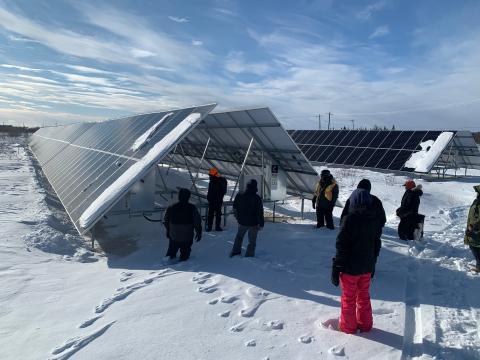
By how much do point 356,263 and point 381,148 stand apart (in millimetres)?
22980

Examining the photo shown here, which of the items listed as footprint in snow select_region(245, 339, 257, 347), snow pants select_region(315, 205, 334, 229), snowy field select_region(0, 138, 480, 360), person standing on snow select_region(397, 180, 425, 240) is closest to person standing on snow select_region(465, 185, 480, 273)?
snowy field select_region(0, 138, 480, 360)

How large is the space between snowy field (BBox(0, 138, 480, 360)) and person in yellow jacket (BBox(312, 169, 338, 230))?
49 cm

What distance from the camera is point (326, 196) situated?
9719 mm

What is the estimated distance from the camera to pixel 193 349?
3982 millimetres

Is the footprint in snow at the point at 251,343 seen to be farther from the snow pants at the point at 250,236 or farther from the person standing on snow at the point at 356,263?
the snow pants at the point at 250,236

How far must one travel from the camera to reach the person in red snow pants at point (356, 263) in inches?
171

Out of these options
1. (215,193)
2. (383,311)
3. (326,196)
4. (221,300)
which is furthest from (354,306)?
(215,193)

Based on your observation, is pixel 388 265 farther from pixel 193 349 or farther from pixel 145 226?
pixel 145 226

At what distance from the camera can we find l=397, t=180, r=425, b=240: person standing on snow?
28.9 feet

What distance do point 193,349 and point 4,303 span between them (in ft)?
10.9

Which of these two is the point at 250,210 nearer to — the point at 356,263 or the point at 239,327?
the point at 239,327

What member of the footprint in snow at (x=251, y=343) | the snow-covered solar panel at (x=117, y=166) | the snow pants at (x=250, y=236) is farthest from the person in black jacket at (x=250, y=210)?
the footprint in snow at (x=251, y=343)

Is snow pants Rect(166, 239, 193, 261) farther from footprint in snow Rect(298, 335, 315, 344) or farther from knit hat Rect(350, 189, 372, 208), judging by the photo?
knit hat Rect(350, 189, 372, 208)

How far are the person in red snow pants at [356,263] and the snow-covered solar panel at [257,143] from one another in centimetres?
544
